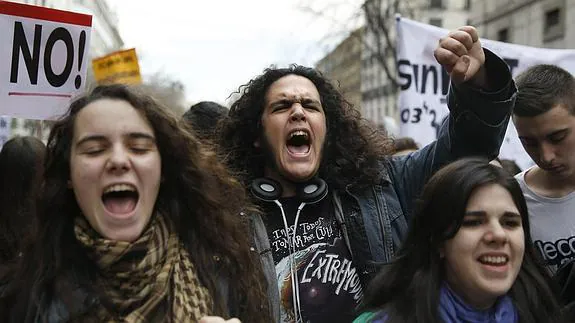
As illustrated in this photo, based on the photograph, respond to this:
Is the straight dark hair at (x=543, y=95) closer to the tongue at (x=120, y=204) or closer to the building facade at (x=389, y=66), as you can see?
Result: the tongue at (x=120, y=204)

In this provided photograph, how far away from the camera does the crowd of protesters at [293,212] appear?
→ 2.19m

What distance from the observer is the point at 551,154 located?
3.11 metres

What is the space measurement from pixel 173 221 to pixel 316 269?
24.7 inches

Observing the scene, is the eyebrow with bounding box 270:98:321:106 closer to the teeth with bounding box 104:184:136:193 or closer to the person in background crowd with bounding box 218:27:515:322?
the person in background crowd with bounding box 218:27:515:322

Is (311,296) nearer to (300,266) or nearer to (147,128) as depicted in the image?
(300,266)

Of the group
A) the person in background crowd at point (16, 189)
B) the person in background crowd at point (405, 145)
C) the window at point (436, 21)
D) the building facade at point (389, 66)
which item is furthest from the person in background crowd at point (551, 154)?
the window at point (436, 21)

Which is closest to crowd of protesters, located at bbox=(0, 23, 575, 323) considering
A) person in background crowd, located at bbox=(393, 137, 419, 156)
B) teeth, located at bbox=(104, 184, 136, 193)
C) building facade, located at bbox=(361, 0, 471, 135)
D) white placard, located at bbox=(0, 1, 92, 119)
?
teeth, located at bbox=(104, 184, 136, 193)

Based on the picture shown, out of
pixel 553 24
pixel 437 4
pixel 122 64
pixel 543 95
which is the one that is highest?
pixel 437 4

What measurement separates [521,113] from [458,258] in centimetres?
104

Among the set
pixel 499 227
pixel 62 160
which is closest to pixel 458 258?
pixel 499 227

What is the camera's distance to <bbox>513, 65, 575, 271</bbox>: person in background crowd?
3084mm

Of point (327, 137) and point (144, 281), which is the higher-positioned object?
point (327, 137)

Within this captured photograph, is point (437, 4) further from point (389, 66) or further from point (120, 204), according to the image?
point (120, 204)

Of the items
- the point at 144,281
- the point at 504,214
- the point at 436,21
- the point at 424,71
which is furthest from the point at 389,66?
the point at 144,281
